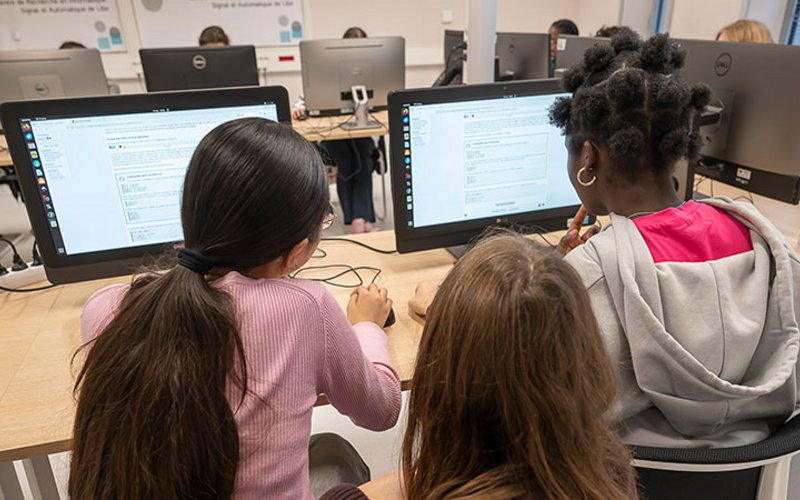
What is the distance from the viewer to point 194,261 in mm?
750

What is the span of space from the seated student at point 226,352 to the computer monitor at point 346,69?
234 centimetres

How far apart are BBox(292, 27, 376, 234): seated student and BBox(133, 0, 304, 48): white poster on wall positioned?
175 centimetres

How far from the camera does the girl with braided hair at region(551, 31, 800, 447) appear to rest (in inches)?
30.6

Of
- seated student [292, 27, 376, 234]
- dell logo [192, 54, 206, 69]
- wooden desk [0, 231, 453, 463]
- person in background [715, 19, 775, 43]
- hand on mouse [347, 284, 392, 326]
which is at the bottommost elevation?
seated student [292, 27, 376, 234]

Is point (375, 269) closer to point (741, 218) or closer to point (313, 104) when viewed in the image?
Result: point (741, 218)

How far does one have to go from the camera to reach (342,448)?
119 centimetres

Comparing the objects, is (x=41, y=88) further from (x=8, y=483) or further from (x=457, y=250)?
(x=457, y=250)

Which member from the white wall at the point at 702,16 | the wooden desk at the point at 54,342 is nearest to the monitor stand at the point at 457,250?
the wooden desk at the point at 54,342

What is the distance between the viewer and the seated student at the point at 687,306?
30.6 inches

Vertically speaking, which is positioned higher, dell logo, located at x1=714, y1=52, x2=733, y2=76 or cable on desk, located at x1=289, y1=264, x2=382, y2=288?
dell logo, located at x1=714, y1=52, x2=733, y2=76

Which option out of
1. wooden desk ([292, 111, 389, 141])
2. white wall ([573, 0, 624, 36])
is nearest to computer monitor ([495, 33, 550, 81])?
wooden desk ([292, 111, 389, 141])

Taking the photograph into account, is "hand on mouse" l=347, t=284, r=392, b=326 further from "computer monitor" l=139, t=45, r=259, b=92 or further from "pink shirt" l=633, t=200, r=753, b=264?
"computer monitor" l=139, t=45, r=259, b=92

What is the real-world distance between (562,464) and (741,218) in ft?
1.76

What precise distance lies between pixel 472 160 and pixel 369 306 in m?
0.45
